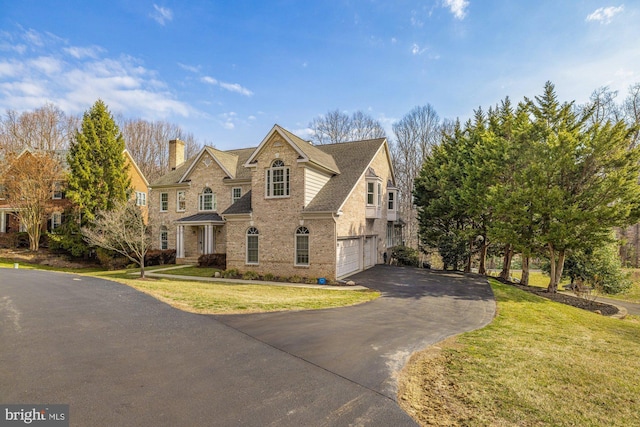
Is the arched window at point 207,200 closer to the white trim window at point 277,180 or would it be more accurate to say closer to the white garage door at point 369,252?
the white trim window at point 277,180

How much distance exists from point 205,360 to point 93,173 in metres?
30.2

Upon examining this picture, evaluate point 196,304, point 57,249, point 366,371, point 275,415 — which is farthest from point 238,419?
point 57,249

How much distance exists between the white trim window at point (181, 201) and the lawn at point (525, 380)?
25.8 metres

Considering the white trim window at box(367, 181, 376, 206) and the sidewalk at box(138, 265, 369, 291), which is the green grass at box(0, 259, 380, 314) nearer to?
the sidewalk at box(138, 265, 369, 291)

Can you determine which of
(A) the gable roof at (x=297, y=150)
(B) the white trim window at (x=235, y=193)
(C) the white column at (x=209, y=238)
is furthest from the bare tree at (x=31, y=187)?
(A) the gable roof at (x=297, y=150)

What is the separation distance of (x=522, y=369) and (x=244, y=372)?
5619mm

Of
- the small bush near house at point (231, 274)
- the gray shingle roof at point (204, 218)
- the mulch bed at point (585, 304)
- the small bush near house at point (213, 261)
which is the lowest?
the mulch bed at point (585, 304)

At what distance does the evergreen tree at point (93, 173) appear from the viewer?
29.0 metres

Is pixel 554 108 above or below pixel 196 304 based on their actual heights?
above

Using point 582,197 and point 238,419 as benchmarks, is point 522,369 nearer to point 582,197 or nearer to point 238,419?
point 238,419

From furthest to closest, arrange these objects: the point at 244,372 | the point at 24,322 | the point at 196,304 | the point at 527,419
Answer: the point at 196,304
the point at 24,322
the point at 244,372
the point at 527,419

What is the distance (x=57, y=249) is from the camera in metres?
31.1

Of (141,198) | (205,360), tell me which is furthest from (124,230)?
(141,198)

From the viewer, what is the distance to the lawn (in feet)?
16.2
